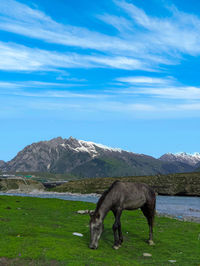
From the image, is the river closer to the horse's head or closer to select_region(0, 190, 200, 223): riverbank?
select_region(0, 190, 200, 223): riverbank

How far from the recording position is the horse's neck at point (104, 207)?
15547 mm

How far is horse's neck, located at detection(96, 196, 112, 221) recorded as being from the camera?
1555 centimetres

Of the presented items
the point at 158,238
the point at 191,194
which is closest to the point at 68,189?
the point at 191,194

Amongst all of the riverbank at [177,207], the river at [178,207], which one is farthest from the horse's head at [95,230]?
the river at [178,207]

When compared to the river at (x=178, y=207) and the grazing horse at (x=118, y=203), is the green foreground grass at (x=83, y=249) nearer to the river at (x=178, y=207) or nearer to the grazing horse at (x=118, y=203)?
the grazing horse at (x=118, y=203)

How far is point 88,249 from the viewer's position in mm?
14930

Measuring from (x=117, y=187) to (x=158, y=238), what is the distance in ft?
21.5

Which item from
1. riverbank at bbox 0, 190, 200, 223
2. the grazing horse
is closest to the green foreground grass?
the grazing horse

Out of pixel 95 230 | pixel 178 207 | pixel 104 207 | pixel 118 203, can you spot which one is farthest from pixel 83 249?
pixel 178 207

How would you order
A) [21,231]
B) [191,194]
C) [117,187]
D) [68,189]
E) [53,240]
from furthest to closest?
[68,189] < [191,194] < [21,231] < [117,187] < [53,240]

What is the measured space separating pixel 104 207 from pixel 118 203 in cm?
95

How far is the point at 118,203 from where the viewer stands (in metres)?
16.3

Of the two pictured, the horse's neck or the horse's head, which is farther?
the horse's neck

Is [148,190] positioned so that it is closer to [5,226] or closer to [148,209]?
[148,209]
